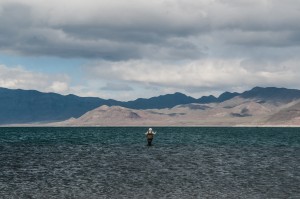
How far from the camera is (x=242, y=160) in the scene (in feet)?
277

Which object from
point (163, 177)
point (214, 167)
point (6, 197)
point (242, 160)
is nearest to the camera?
point (6, 197)

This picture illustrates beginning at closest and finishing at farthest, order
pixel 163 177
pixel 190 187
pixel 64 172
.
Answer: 1. pixel 190 187
2. pixel 163 177
3. pixel 64 172

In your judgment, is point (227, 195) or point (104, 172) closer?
point (227, 195)

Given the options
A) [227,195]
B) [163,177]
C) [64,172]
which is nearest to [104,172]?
[64,172]

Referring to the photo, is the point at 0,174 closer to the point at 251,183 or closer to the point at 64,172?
the point at 64,172

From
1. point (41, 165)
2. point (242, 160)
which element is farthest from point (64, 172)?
point (242, 160)

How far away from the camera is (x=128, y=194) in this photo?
4800 centimetres

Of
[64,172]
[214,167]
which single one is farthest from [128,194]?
[214,167]

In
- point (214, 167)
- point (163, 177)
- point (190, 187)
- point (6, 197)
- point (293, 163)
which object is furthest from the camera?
point (293, 163)

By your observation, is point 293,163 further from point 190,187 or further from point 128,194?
point 128,194

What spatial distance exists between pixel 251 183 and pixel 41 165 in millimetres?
33430

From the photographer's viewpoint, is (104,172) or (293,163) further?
(293,163)

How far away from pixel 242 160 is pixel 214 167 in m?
13.4

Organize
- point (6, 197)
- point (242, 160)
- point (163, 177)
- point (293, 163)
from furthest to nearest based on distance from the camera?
1. point (242, 160)
2. point (293, 163)
3. point (163, 177)
4. point (6, 197)
